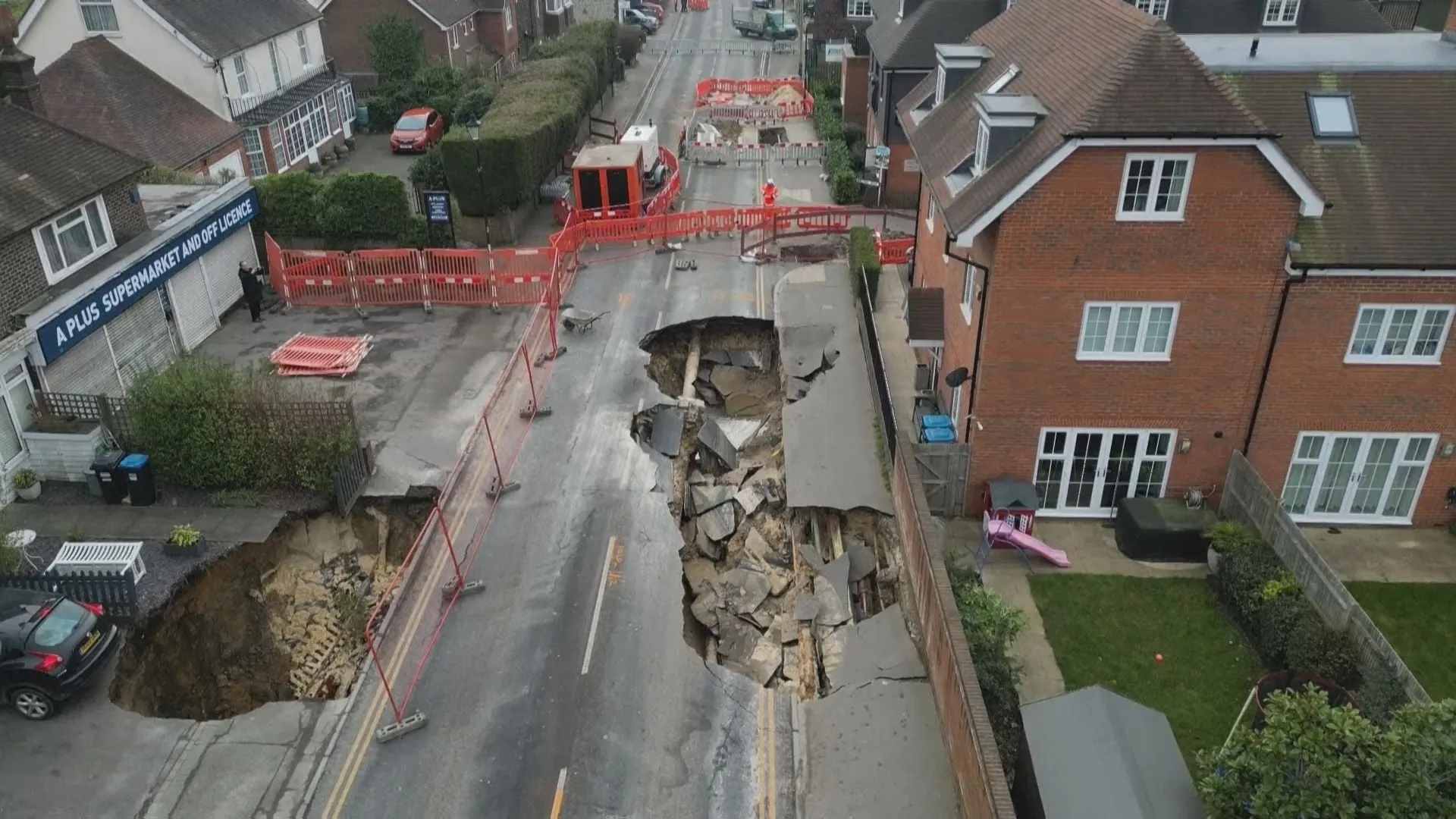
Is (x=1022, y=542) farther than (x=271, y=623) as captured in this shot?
No

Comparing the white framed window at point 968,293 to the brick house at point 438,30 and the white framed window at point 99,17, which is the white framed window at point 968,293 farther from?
the brick house at point 438,30

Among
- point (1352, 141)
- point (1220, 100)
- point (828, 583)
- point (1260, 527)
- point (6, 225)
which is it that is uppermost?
point (1220, 100)

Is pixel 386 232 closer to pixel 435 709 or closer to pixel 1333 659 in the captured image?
pixel 435 709

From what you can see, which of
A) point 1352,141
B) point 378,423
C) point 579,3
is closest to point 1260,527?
point 1352,141

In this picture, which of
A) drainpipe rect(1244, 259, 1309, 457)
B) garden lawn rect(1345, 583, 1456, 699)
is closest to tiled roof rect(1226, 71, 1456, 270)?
drainpipe rect(1244, 259, 1309, 457)

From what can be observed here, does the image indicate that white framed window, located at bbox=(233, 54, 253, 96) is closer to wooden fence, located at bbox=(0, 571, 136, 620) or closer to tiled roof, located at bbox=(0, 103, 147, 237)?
tiled roof, located at bbox=(0, 103, 147, 237)

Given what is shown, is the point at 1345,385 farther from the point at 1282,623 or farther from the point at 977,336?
the point at 977,336

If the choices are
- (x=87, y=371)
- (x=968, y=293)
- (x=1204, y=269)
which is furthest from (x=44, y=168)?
(x=1204, y=269)
